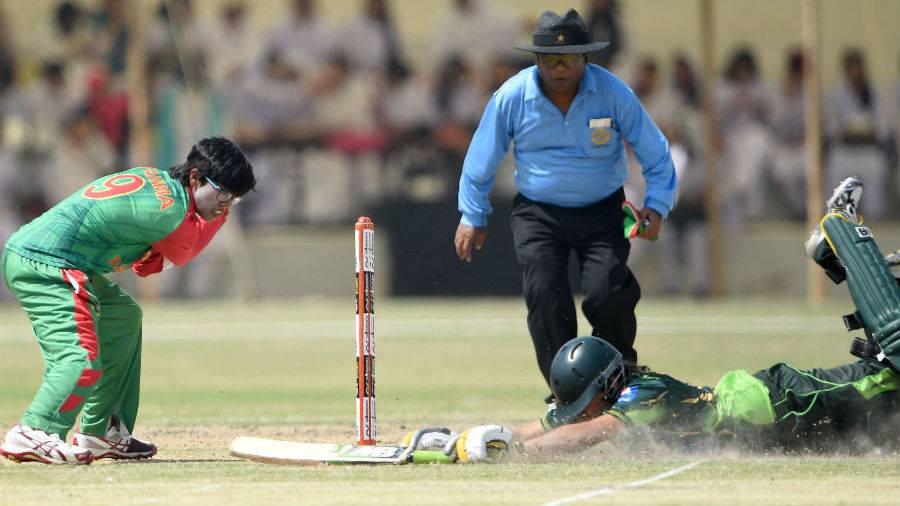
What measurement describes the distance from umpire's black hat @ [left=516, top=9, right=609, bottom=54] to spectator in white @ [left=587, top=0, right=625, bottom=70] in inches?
548

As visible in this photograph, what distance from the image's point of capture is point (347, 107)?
25.1m

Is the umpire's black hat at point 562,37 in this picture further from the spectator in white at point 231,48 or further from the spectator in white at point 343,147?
the spectator in white at point 231,48

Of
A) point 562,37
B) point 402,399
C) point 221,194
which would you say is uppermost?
point 562,37

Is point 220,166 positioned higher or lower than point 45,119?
higher

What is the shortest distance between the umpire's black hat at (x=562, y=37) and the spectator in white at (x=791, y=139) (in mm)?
14770

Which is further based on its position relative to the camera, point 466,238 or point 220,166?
point 466,238

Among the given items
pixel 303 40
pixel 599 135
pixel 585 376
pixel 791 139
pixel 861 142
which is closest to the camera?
pixel 585 376

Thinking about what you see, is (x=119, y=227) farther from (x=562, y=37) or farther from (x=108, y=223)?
(x=562, y=37)

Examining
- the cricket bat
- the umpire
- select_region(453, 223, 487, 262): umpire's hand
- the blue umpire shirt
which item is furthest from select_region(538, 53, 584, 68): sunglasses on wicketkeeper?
the cricket bat

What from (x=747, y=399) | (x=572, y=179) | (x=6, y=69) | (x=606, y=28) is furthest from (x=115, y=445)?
(x=6, y=69)

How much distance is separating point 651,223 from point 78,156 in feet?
54.1

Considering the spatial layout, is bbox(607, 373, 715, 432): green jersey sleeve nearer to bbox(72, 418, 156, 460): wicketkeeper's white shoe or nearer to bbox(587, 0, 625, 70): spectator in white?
bbox(72, 418, 156, 460): wicketkeeper's white shoe

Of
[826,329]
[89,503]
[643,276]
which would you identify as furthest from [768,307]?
[89,503]

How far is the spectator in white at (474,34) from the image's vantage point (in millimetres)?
24359
